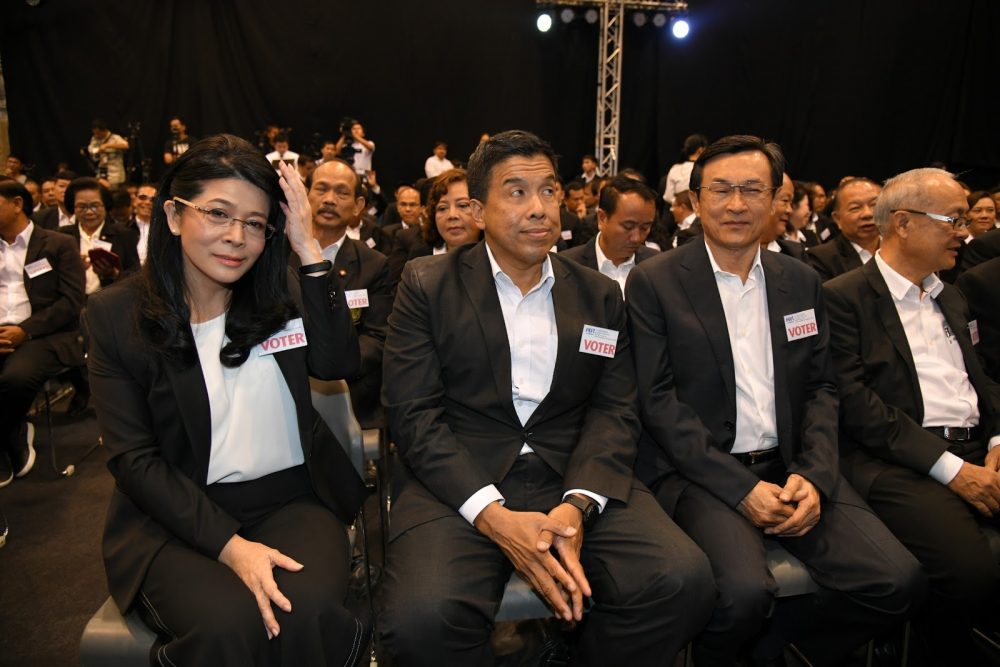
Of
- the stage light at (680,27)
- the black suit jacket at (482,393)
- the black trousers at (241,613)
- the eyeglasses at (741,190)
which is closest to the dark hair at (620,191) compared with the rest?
the eyeglasses at (741,190)

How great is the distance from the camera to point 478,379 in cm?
210

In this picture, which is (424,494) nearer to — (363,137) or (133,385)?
(133,385)

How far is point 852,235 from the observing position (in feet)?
13.9

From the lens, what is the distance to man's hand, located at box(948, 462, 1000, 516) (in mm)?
2150

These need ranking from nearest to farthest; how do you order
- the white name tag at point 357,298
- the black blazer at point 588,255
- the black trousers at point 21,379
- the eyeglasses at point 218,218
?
the eyeglasses at point 218,218 < the white name tag at point 357,298 < the black trousers at point 21,379 < the black blazer at point 588,255

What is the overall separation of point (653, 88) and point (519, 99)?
2.64 meters

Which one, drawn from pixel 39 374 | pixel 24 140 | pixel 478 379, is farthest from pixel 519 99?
pixel 478 379

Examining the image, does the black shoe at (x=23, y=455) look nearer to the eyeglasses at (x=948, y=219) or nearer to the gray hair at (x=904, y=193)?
the gray hair at (x=904, y=193)

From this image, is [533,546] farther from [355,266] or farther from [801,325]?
[355,266]

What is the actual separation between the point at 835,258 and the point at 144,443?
13.1 ft

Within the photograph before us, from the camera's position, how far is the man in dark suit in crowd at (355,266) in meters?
3.12

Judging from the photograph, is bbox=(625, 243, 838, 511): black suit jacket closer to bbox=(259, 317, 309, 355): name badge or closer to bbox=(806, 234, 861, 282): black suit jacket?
bbox=(259, 317, 309, 355): name badge

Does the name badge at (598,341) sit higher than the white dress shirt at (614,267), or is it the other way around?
the name badge at (598,341)

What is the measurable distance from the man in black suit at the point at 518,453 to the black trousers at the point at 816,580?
0.11 m
